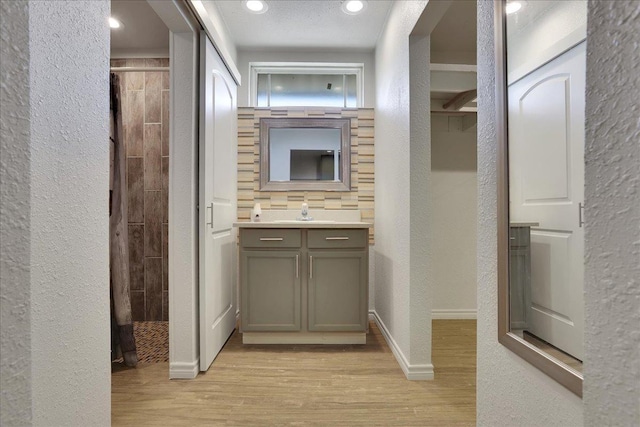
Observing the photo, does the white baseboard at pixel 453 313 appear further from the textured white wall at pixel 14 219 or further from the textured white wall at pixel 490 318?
the textured white wall at pixel 14 219

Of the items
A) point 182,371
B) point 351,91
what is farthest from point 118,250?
point 351,91

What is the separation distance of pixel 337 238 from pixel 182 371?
1.29 m

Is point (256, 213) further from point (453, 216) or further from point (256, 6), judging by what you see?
point (453, 216)

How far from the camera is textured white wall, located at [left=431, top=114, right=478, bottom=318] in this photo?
291 centimetres

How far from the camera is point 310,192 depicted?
2.95 metres

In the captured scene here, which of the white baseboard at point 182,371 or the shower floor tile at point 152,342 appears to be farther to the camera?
the shower floor tile at point 152,342

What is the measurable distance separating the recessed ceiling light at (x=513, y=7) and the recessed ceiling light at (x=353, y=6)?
164 centimetres

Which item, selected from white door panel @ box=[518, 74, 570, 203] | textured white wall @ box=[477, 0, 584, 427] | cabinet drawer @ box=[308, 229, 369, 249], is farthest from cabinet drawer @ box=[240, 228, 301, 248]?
white door panel @ box=[518, 74, 570, 203]

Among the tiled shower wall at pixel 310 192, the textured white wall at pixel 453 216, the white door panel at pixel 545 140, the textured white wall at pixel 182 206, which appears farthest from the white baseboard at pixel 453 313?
the white door panel at pixel 545 140

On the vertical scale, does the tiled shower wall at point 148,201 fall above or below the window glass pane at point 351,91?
below

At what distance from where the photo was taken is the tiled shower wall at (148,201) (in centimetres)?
291

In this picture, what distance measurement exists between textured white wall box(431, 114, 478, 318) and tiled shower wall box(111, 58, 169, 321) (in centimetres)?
249

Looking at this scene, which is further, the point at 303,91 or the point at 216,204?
the point at 303,91

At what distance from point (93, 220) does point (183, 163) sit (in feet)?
3.16
